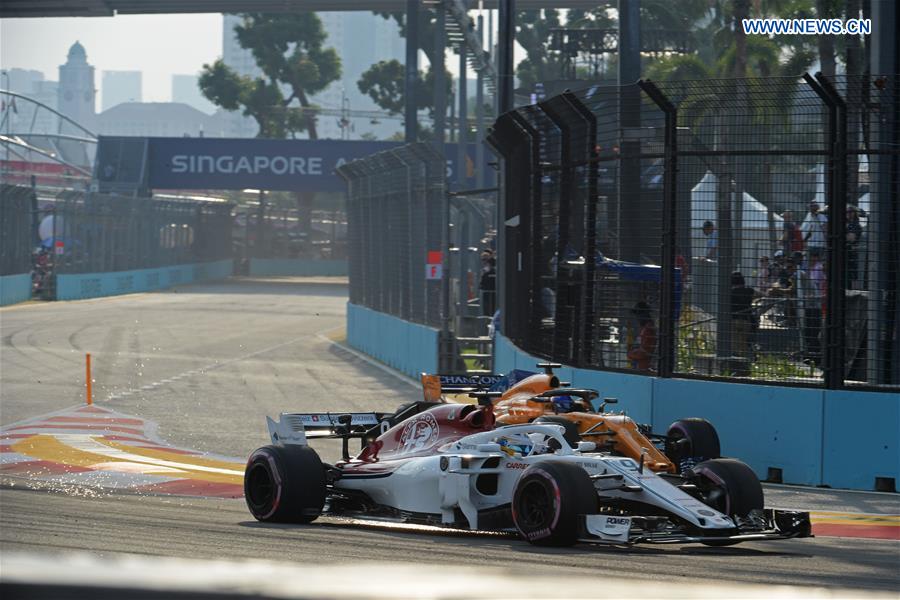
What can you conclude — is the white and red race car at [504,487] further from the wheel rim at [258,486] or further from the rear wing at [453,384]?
the rear wing at [453,384]

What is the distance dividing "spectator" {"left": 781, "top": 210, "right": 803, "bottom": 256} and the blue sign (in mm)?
47092

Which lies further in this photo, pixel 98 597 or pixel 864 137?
pixel 864 137

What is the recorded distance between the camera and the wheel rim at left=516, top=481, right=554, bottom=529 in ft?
25.6

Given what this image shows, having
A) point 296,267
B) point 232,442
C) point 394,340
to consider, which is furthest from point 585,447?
point 296,267

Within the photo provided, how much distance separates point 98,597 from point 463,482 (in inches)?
272

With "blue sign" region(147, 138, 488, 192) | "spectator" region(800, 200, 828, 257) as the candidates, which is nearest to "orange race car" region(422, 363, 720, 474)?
"spectator" region(800, 200, 828, 257)

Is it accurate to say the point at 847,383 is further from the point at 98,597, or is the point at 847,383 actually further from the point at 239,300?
the point at 239,300

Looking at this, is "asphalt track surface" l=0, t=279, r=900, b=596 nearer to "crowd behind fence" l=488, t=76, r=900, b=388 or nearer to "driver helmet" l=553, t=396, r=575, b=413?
"driver helmet" l=553, t=396, r=575, b=413

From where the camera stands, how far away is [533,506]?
7.95 m

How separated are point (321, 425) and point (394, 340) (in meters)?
14.9

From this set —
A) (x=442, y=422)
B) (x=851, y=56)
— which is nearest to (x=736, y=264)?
(x=442, y=422)

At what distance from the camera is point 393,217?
82.2ft

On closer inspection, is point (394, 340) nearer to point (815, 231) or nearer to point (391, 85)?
point (815, 231)
